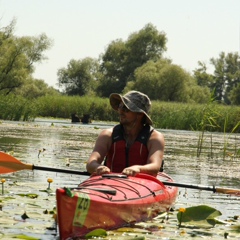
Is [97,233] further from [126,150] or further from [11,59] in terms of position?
[11,59]

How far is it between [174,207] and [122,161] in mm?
920

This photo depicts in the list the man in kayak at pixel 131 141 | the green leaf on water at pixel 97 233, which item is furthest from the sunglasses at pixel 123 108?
the green leaf on water at pixel 97 233

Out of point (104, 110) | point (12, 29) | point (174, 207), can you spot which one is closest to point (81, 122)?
point (104, 110)

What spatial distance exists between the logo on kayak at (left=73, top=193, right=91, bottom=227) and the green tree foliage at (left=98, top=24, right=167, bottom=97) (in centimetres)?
6902

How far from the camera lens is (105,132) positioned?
7.56 m

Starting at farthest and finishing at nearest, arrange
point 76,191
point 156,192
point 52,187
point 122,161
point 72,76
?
point 72,76, point 52,187, point 122,161, point 156,192, point 76,191

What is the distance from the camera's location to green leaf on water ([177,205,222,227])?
6.87 metres

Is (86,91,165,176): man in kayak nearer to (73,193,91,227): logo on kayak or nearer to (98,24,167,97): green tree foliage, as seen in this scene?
Result: (73,193,91,227): logo on kayak

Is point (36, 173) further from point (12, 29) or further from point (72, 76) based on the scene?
point (72, 76)

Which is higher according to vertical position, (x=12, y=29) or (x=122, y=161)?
(x=12, y=29)

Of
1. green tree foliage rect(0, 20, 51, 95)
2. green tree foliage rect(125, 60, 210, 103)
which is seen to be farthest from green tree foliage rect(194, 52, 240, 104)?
green tree foliage rect(0, 20, 51, 95)

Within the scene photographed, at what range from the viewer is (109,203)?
20.1 ft

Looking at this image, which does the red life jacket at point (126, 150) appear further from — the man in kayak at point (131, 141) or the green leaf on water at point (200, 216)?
the green leaf on water at point (200, 216)

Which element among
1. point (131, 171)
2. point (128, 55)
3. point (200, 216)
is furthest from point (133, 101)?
point (128, 55)
